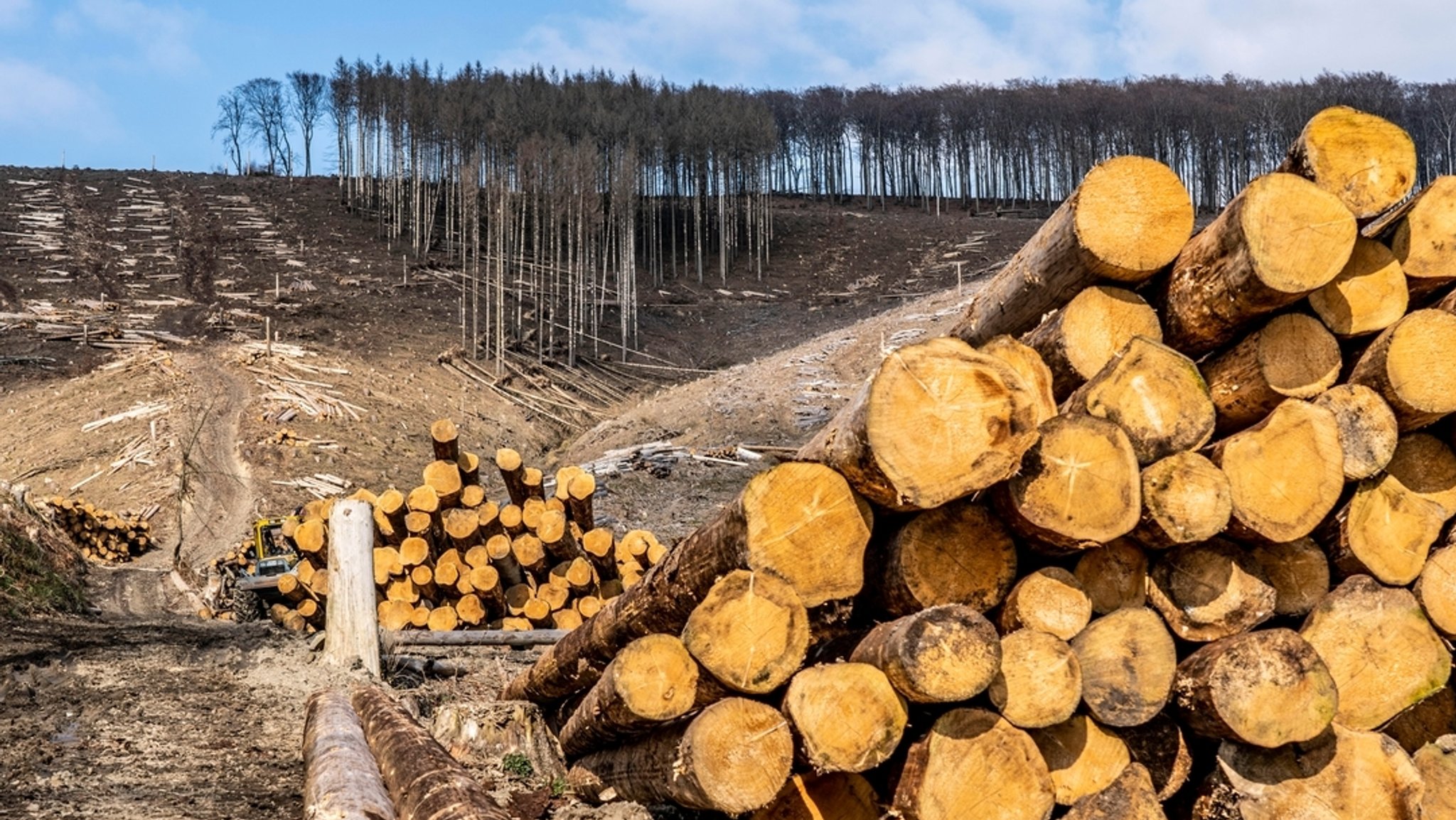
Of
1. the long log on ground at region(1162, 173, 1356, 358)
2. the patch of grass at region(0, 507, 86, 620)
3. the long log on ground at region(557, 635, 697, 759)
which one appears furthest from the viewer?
the patch of grass at region(0, 507, 86, 620)

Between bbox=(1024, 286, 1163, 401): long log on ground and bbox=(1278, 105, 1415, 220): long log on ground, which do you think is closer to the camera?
bbox=(1278, 105, 1415, 220): long log on ground

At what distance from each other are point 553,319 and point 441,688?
31.6 metres

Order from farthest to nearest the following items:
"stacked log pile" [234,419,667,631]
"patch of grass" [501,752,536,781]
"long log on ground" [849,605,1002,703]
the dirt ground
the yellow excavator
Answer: the yellow excavator
"stacked log pile" [234,419,667,631]
the dirt ground
"patch of grass" [501,752,536,781]
"long log on ground" [849,605,1002,703]

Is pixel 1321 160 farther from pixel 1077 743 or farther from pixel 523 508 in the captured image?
pixel 523 508

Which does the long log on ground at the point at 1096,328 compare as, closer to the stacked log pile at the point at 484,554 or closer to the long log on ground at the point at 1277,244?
the long log on ground at the point at 1277,244

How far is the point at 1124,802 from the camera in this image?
4020 millimetres

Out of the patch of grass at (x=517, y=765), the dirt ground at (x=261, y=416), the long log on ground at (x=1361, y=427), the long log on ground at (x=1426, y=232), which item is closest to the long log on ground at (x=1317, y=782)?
the long log on ground at (x=1361, y=427)

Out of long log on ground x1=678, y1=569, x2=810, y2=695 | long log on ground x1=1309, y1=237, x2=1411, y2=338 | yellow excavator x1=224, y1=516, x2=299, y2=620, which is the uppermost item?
long log on ground x1=1309, y1=237, x2=1411, y2=338

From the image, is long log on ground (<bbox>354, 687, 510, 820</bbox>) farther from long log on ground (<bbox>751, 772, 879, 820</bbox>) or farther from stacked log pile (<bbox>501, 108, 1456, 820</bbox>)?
long log on ground (<bbox>751, 772, 879, 820</bbox>)

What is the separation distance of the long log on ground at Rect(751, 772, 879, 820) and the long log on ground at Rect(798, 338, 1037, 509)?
136 centimetres

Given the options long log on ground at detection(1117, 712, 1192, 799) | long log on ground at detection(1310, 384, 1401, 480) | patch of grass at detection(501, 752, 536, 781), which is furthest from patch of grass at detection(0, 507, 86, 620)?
long log on ground at detection(1310, 384, 1401, 480)

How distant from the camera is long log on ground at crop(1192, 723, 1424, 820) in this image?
4.01 m

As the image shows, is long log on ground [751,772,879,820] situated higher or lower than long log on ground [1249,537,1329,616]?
lower

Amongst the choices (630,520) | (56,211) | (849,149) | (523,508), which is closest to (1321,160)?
(523,508)
